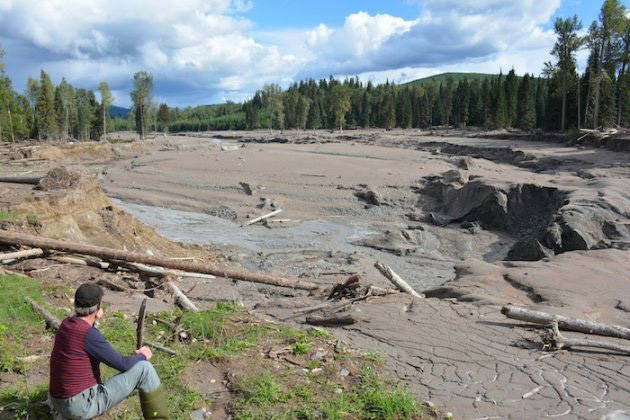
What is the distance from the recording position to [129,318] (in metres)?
8.18

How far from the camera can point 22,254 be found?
33.5 ft

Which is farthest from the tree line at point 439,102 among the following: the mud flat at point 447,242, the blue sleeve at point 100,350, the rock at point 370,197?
the blue sleeve at point 100,350

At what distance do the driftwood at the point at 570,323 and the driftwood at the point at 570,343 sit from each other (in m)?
0.50

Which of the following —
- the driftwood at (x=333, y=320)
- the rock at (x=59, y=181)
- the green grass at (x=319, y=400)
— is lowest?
the driftwood at (x=333, y=320)

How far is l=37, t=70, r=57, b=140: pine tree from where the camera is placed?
247 feet

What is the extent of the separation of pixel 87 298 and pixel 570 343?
6.46m

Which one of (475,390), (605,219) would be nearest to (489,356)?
(475,390)

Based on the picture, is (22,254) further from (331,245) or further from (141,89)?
(141,89)

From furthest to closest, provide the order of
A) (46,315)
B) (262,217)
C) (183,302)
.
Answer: (262,217), (183,302), (46,315)

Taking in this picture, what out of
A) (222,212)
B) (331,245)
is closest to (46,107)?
(222,212)

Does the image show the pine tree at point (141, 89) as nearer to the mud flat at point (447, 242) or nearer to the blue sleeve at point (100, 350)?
the mud flat at point (447, 242)

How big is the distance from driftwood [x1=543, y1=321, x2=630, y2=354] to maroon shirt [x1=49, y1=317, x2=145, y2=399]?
5957 mm

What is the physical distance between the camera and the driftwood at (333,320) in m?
8.64

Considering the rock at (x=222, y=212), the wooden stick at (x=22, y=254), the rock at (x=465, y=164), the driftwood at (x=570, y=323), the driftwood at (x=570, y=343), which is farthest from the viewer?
the rock at (x=465, y=164)
